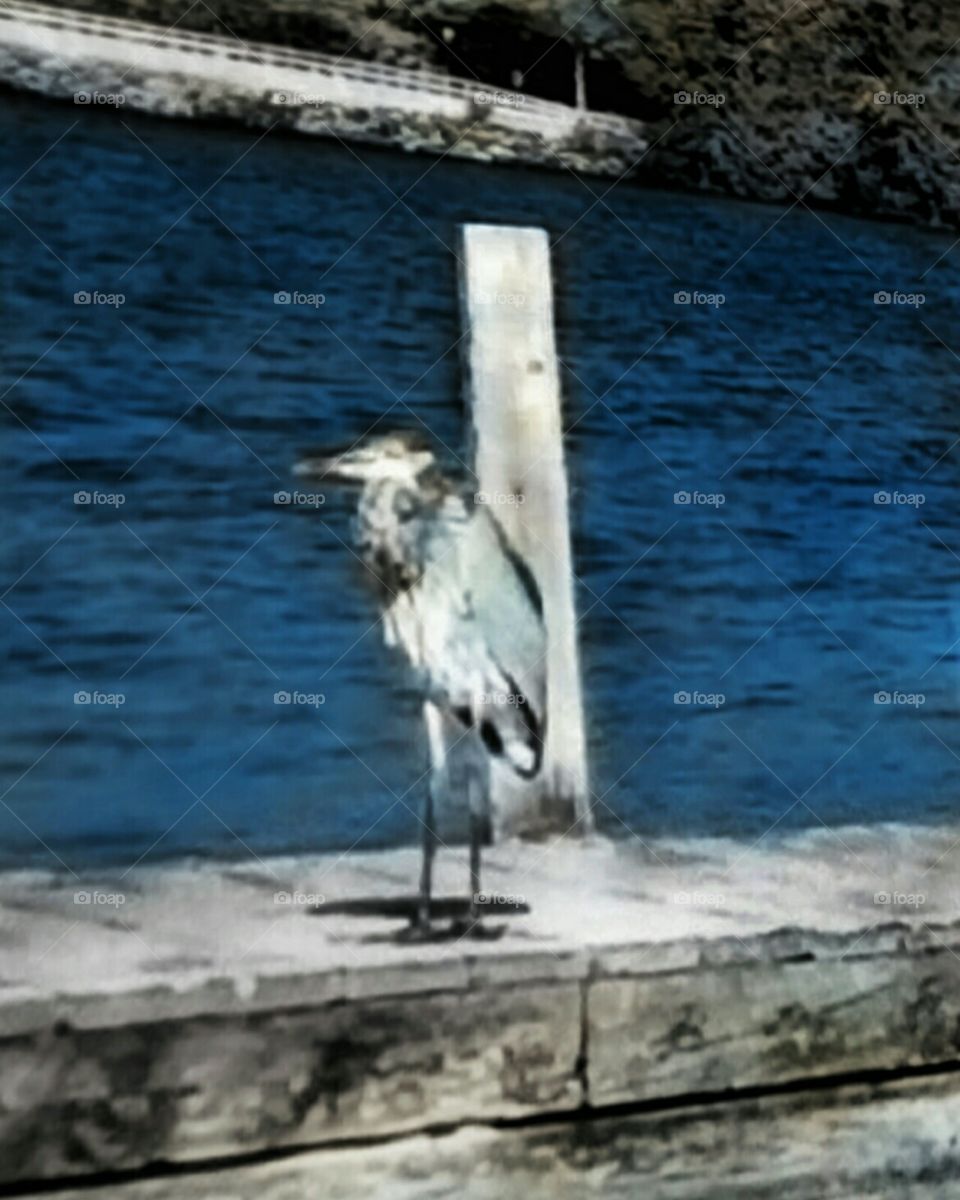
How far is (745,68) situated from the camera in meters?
1.58

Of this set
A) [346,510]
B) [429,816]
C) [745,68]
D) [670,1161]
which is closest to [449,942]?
[429,816]

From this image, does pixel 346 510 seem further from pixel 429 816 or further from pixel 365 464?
pixel 429 816

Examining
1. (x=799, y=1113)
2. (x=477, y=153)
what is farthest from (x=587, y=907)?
(x=477, y=153)

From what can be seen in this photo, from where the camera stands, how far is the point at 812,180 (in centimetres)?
162

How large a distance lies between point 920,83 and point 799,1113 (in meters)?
1.42

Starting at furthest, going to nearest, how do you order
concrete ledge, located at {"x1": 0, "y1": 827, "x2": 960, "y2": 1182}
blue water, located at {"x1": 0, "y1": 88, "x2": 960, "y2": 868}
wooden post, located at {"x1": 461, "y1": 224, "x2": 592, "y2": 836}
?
wooden post, located at {"x1": 461, "y1": 224, "x2": 592, "y2": 836} → blue water, located at {"x1": 0, "y1": 88, "x2": 960, "y2": 868} → concrete ledge, located at {"x1": 0, "y1": 827, "x2": 960, "y2": 1182}

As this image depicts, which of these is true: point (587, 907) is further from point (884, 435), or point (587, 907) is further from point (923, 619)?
point (884, 435)

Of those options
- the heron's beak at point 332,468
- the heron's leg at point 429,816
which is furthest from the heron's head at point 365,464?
the heron's leg at point 429,816

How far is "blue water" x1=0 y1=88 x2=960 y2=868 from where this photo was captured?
1.23 m

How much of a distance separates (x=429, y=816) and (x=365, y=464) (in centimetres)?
41

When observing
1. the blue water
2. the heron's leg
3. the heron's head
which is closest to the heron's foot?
the heron's leg

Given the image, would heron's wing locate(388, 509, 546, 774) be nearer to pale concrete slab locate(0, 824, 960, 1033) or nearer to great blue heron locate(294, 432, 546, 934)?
great blue heron locate(294, 432, 546, 934)

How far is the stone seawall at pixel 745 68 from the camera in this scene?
144 cm

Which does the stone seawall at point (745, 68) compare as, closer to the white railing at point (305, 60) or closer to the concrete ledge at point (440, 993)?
the white railing at point (305, 60)
